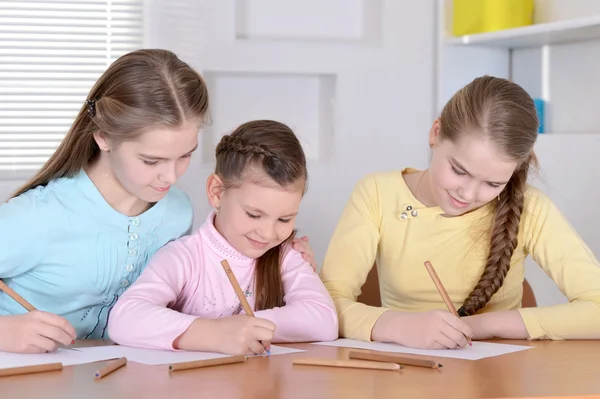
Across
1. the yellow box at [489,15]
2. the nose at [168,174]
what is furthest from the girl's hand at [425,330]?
the yellow box at [489,15]

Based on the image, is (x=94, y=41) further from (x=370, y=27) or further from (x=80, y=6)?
(x=370, y=27)

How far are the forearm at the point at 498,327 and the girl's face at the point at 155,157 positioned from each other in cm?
56

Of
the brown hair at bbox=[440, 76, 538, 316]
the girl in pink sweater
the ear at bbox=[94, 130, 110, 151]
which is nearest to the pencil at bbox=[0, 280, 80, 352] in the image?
the girl in pink sweater

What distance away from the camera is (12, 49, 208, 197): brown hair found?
5.10 ft

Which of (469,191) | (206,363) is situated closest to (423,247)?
(469,191)

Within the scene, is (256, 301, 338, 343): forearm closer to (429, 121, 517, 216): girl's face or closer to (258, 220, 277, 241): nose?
(258, 220, 277, 241): nose

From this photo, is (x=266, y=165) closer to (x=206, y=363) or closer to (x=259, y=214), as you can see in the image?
(x=259, y=214)

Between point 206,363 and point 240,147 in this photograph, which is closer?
point 206,363

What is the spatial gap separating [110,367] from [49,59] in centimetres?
139

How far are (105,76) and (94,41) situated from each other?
82 centimetres

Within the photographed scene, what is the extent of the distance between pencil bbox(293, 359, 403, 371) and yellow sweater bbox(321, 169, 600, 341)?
0.40m

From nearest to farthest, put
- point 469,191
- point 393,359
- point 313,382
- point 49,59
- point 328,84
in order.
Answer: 1. point 313,382
2. point 393,359
3. point 469,191
4. point 49,59
5. point 328,84

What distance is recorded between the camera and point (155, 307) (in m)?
1.40

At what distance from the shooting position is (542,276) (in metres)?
2.48
